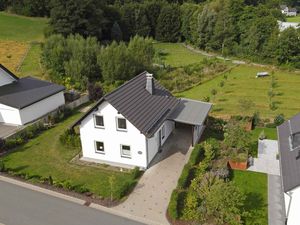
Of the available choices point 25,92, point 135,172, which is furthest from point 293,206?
point 25,92

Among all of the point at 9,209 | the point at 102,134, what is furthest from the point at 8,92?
the point at 9,209

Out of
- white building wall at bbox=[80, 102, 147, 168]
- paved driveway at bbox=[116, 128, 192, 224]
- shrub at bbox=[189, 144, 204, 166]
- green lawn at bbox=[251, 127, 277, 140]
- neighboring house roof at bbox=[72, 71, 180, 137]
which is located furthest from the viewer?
green lawn at bbox=[251, 127, 277, 140]

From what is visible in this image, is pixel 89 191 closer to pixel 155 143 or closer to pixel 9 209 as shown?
pixel 9 209

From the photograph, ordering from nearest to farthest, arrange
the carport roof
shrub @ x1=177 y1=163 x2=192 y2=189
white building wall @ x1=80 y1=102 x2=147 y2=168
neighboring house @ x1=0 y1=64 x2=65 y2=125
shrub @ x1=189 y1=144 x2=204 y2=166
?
shrub @ x1=177 y1=163 x2=192 y2=189 → white building wall @ x1=80 y1=102 x2=147 y2=168 → shrub @ x1=189 y1=144 x2=204 y2=166 → the carport roof → neighboring house @ x1=0 y1=64 x2=65 y2=125

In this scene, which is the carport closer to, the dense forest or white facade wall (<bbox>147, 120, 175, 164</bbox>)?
white facade wall (<bbox>147, 120, 175, 164</bbox>)

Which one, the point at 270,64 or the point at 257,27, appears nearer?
the point at 270,64

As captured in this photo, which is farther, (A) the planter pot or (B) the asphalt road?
(A) the planter pot

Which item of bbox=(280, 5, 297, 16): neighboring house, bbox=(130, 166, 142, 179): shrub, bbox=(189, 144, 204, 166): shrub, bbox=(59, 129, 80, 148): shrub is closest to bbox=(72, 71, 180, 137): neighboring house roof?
bbox=(130, 166, 142, 179): shrub
